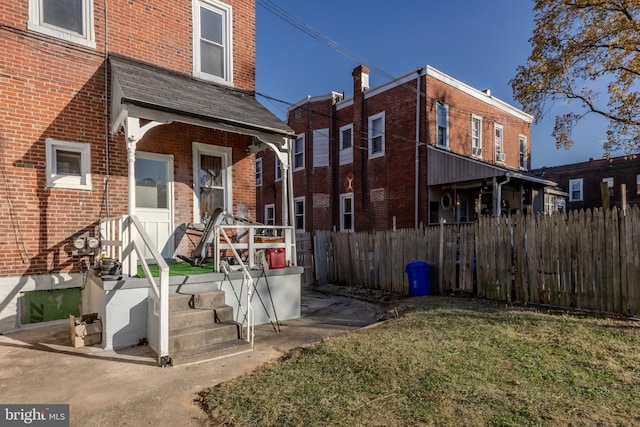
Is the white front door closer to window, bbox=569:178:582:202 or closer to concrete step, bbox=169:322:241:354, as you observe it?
concrete step, bbox=169:322:241:354

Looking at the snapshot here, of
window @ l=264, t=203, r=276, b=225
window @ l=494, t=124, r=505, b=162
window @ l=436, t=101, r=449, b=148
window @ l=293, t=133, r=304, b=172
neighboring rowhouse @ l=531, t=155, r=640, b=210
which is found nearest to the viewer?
window @ l=436, t=101, r=449, b=148

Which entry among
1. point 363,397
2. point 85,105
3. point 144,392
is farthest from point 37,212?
point 363,397

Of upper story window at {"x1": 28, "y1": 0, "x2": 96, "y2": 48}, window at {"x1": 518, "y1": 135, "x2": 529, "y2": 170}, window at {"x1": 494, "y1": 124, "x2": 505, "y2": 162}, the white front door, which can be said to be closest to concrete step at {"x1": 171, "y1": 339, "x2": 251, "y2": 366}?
the white front door

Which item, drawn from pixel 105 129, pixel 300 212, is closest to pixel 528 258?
pixel 105 129

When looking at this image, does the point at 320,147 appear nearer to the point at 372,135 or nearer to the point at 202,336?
the point at 372,135

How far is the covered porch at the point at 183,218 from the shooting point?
5.48 meters

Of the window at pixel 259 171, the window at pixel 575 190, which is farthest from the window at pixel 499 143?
the window at pixel 575 190

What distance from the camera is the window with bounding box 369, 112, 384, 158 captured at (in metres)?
16.4

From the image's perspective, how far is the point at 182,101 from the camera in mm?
6699

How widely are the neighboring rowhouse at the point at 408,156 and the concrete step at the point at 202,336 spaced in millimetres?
8368

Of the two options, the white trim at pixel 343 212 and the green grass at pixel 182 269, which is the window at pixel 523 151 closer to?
the white trim at pixel 343 212

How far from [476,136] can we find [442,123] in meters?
2.96

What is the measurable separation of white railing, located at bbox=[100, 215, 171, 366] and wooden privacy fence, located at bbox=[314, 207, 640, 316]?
681cm

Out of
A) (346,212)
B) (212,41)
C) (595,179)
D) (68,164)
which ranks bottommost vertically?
(346,212)
